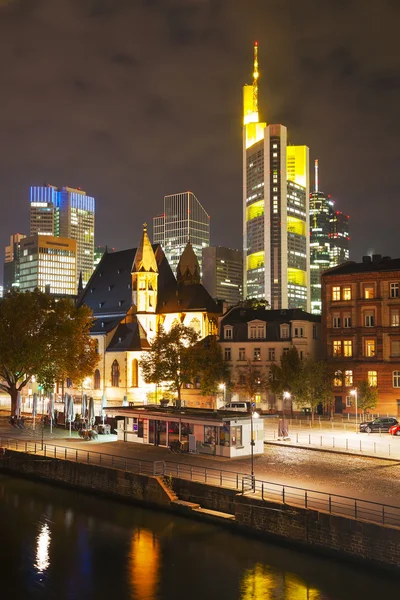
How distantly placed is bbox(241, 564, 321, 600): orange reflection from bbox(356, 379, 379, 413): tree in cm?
4281

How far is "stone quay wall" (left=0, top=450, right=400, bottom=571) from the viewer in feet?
91.3

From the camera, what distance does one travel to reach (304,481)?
36.5m

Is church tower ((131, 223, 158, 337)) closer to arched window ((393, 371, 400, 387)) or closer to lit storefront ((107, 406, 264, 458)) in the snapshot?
arched window ((393, 371, 400, 387))

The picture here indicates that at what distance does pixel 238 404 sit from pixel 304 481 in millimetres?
34366

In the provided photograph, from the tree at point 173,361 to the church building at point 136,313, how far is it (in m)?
9.96

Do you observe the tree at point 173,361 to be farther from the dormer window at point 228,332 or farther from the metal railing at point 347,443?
the metal railing at point 347,443

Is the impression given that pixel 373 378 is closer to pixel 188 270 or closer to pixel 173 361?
pixel 173 361

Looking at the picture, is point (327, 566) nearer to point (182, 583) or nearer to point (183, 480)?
point (182, 583)

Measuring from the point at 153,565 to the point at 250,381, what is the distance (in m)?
50.7

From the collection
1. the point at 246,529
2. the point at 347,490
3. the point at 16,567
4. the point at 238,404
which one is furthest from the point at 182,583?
the point at 238,404

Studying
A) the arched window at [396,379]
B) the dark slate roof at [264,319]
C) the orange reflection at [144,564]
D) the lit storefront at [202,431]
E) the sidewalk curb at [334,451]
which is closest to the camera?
the orange reflection at [144,564]

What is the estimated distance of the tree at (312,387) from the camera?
229 feet

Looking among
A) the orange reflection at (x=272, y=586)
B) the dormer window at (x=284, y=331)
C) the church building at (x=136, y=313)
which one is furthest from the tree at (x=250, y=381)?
the orange reflection at (x=272, y=586)

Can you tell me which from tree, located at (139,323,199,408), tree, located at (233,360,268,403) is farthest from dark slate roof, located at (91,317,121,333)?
tree, located at (233,360,268,403)
